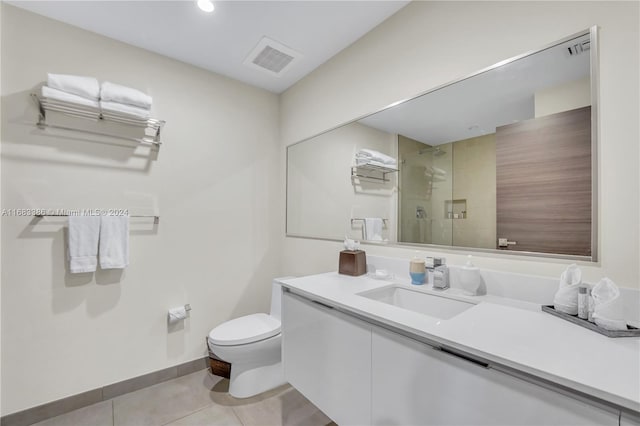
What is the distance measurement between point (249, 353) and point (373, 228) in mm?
1100

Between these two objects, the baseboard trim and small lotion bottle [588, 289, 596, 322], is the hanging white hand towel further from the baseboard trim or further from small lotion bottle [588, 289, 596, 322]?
small lotion bottle [588, 289, 596, 322]

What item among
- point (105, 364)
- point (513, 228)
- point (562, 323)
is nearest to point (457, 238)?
point (513, 228)

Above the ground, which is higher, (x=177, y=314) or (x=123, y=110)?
(x=123, y=110)

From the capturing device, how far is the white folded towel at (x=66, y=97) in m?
1.51

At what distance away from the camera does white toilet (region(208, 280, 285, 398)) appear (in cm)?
174

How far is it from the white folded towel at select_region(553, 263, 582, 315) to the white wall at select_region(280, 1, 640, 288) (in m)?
0.13

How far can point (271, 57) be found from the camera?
206 centimetres

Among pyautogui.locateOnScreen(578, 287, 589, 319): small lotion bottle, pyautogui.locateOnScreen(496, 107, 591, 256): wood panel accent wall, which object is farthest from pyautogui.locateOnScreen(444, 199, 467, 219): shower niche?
pyautogui.locateOnScreen(578, 287, 589, 319): small lotion bottle

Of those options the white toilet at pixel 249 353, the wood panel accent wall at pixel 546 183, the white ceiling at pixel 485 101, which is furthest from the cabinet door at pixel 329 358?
the white ceiling at pixel 485 101

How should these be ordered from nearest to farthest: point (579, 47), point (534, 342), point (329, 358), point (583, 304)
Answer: point (534, 342)
point (583, 304)
point (579, 47)
point (329, 358)

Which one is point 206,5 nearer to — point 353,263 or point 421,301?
point 353,263

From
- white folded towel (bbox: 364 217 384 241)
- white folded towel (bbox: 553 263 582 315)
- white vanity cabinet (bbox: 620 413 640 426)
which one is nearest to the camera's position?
white vanity cabinet (bbox: 620 413 640 426)

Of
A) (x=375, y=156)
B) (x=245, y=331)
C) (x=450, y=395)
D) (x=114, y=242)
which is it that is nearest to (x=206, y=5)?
(x=375, y=156)

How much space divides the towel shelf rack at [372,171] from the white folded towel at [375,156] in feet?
0.13
